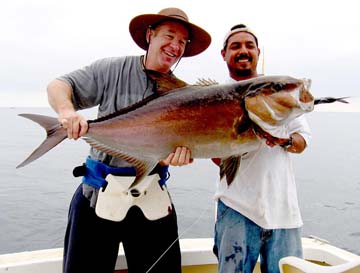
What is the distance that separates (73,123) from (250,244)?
1495 mm

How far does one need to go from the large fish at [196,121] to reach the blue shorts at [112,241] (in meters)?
0.49

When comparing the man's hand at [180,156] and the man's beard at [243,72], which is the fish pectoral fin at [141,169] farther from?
the man's beard at [243,72]

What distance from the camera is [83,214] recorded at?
9.47 feet

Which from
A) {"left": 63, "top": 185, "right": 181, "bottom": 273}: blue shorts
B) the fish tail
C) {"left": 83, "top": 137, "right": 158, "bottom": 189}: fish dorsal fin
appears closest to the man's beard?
{"left": 83, "top": 137, "right": 158, "bottom": 189}: fish dorsal fin

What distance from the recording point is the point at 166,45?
Result: 283 centimetres

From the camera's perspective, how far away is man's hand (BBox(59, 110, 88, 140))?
2420mm

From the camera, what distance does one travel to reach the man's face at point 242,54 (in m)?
2.95

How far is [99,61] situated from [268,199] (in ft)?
5.27

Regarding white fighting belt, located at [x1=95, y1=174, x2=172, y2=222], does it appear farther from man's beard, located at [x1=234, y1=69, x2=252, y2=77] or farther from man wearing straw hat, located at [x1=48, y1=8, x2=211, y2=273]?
man's beard, located at [x1=234, y1=69, x2=252, y2=77]

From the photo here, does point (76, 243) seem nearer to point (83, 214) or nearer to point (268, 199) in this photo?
point (83, 214)

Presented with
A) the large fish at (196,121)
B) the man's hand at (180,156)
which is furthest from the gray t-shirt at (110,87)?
the man's hand at (180,156)

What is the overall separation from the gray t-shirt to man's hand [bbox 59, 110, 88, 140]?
0.34 m

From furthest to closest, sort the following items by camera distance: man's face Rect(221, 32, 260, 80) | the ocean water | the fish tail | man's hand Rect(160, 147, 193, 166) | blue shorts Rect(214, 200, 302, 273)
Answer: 1. the ocean water
2. man's face Rect(221, 32, 260, 80)
3. blue shorts Rect(214, 200, 302, 273)
4. man's hand Rect(160, 147, 193, 166)
5. the fish tail

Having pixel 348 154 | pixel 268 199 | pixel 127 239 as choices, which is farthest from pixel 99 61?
pixel 348 154
